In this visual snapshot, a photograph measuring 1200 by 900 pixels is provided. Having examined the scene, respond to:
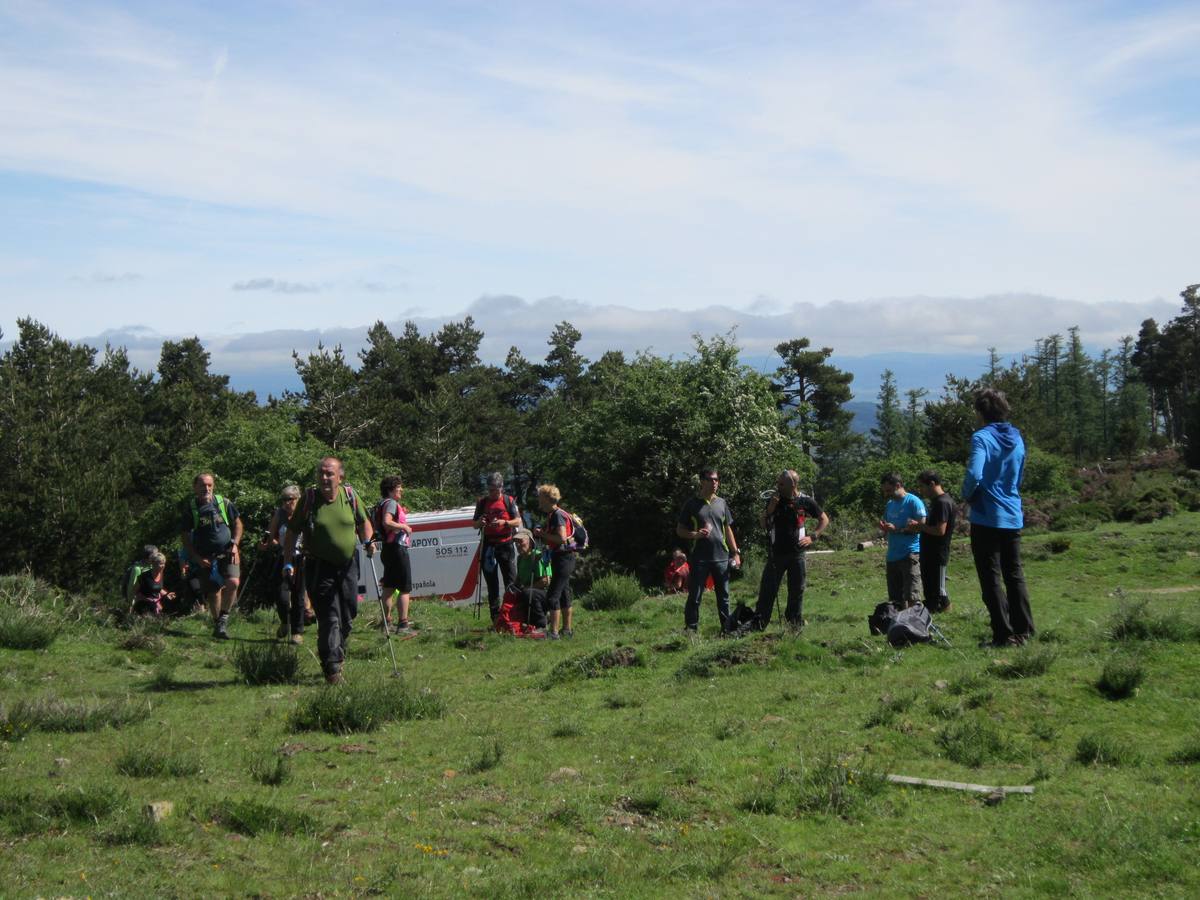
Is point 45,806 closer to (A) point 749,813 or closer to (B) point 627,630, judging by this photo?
(A) point 749,813

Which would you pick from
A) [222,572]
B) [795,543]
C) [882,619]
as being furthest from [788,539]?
[222,572]

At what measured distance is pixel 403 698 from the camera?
8062 mm

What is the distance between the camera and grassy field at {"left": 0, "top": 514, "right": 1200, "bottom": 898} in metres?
4.90

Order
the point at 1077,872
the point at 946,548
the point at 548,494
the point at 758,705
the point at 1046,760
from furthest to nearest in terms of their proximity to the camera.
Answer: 1. the point at 548,494
2. the point at 946,548
3. the point at 758,705
4. the point at 1046,760
5. the point at 1077,872

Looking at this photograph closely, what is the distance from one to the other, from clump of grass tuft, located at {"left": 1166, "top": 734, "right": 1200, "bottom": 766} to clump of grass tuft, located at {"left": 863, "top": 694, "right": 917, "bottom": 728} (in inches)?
65.5

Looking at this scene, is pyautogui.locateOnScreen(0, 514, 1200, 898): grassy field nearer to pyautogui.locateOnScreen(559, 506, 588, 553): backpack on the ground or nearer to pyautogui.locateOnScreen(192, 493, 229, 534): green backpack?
pyautogui.locateOnScreen(192, 493, 229, 534): green backpack

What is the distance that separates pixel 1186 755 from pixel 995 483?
3.11m

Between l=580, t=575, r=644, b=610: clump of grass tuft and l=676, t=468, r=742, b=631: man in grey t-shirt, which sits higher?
l=676, t=468, r=742, b=631: man in grey t-shirt

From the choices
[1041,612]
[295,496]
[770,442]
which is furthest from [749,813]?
[770,442]

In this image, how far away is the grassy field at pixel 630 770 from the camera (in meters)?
4.90

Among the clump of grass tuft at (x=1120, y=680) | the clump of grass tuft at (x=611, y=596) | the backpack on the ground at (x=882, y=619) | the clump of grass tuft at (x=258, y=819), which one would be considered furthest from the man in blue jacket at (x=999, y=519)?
the clump of grass tuft at (x=611, y=596)

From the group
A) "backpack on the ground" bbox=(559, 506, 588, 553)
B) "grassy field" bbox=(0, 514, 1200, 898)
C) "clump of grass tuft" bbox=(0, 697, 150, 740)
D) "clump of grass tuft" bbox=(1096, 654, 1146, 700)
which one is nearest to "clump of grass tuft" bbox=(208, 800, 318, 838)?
"grassy field" bbox=(0, 514, 1200, 898)

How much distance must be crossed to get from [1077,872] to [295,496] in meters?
9.37

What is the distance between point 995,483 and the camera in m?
8.74
